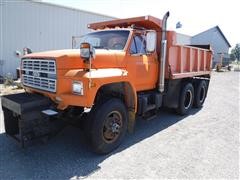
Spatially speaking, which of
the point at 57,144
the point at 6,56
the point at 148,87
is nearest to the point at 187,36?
the point at 6,56

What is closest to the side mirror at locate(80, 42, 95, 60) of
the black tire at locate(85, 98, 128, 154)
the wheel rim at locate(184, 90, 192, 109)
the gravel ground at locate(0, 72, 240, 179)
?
the black tire at locate(85, 98, 128, 154)

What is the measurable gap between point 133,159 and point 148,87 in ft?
7.03

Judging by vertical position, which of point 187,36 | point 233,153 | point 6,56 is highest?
point 187,36

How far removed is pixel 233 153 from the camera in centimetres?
452

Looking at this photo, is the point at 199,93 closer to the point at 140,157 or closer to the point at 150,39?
the point at 150,39

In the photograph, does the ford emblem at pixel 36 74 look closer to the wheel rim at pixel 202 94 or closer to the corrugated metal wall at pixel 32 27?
the wheel rim at pixel 202 94

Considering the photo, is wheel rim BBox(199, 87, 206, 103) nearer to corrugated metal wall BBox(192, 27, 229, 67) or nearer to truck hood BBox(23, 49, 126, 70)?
truck hood BBox(23, 49, 126, 70)

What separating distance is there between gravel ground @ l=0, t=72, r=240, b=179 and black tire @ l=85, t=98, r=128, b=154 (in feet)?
0.63

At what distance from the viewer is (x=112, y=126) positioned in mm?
4395

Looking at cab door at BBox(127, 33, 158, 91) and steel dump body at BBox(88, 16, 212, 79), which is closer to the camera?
cab door at BBox(127, 33, 158, 91)

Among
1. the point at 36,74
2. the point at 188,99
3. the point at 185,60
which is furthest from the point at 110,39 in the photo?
the point at 188,99

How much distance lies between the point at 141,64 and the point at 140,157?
82.9 inches

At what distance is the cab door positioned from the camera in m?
4.98

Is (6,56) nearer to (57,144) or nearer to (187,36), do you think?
(57,144)
